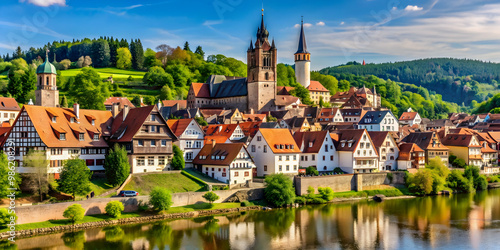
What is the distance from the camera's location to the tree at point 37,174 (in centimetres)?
4600

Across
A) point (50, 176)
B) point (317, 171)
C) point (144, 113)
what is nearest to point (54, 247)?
point (50, 176)

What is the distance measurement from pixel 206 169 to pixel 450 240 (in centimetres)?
2725

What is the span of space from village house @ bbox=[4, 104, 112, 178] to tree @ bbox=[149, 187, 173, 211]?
30.6ft

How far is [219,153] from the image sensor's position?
58.8 m

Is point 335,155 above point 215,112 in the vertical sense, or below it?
below

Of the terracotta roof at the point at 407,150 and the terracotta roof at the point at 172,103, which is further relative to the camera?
the terracotta roof at the point at 172,103

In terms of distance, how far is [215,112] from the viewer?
334ft

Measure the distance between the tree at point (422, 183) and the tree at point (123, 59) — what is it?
116893 mm

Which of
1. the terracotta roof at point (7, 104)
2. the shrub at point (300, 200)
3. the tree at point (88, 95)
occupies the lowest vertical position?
the shrub at point (300, 200)

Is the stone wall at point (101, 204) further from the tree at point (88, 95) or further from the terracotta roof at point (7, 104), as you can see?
the terracotta roof at point (7, 104)

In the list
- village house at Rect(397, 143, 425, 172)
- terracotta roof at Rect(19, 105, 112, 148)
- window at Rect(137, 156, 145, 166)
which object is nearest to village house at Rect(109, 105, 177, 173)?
window at Rect(137, 156, 145, 166)

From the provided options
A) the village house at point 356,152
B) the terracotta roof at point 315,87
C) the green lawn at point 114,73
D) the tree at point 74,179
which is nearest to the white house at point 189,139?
the tree at point 74,179

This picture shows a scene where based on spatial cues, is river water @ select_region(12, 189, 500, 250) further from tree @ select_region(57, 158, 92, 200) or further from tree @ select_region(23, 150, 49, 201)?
tree @ select_region(23, 150, 49, 201)

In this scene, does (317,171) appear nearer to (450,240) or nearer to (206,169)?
(206,169)
